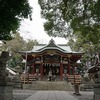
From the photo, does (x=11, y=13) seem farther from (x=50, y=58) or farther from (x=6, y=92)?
(x=50, y=58)

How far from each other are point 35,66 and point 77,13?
A: 22525 millimetres

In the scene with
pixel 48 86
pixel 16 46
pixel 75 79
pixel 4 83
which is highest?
pixel 16 46

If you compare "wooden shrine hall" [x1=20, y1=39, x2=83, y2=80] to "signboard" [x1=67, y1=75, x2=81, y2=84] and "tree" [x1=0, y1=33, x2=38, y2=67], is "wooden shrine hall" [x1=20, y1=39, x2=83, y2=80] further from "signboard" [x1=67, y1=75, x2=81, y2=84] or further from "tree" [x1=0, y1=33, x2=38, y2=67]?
"tree" [x1=0, y1=33, x2=38, y2=67]

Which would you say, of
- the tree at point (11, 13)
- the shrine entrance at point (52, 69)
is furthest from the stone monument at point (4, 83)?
the shrine entrance at point (52, 69)

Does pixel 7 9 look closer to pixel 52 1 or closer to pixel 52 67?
pixel 52 1

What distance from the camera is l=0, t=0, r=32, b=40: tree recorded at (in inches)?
406

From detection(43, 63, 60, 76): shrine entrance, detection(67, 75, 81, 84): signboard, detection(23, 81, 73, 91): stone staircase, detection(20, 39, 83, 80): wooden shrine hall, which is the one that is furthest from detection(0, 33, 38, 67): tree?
detection(67, 75, 81, 84): signboard

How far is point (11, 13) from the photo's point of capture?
10.7m

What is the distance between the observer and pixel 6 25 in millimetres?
10844

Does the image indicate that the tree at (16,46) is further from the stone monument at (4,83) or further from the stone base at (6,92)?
the stone base at (6,92)

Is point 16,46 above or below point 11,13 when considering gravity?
above

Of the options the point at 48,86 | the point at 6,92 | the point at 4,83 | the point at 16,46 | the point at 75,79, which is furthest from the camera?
the point at 16,46

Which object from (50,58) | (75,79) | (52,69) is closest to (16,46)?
(52,69)

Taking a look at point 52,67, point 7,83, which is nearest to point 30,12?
point 7,83
